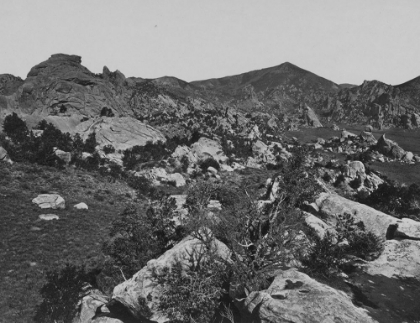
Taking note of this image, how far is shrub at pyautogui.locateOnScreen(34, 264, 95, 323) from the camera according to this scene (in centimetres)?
A: 1872

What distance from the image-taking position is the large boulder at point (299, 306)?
11695 mm

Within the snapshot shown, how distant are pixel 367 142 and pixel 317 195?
5720 inches

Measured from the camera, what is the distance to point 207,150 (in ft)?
302

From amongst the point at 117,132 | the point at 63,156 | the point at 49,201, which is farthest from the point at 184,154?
the point at 49,201

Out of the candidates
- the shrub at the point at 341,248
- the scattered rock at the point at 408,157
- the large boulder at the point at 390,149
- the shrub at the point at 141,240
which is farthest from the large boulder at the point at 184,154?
the scattered rock at the point at 408,157

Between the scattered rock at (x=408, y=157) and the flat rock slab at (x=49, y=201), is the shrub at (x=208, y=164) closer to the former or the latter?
the flat rock slab at (x=49, y=201)

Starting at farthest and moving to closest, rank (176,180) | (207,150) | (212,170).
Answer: (207,150), (212,170), (176,180)

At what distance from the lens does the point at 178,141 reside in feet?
326

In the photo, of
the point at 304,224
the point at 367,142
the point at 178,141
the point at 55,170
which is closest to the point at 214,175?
the point at 178,141

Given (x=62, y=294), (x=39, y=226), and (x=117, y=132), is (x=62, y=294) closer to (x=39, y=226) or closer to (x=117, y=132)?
(x=39, y=226)

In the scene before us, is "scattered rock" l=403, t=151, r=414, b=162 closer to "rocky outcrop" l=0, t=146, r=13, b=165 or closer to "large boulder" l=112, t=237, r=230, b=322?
"large boulder" l=112, t=237, r=230, b=322

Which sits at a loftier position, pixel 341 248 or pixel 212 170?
pixel 341 248

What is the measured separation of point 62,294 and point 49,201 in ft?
66.4

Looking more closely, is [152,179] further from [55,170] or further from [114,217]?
[114,217]
